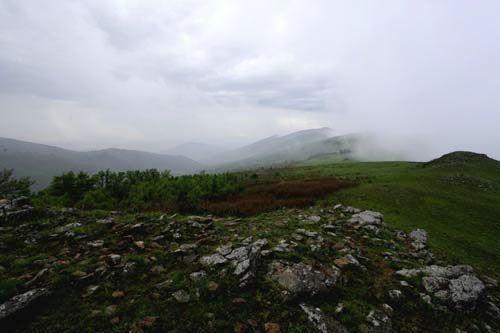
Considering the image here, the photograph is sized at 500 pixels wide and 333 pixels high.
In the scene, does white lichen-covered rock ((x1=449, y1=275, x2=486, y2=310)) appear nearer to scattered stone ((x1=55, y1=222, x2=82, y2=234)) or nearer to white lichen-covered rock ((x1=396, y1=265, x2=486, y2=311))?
white lichen-covered rock ((x1=396, y1=265, x2=486, y2=311))

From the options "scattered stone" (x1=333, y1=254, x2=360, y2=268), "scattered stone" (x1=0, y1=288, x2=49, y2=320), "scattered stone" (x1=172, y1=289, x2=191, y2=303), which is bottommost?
"scattered stone" (x1=333, y1=254, x2=360, y2=268)

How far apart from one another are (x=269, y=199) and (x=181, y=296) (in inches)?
573

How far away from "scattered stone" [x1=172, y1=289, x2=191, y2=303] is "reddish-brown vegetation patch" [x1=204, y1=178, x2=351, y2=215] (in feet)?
35.3

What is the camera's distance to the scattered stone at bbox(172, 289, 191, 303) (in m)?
5.95

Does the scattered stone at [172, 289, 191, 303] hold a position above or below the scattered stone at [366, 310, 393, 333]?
above

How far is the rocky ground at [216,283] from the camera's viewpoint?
5473mm

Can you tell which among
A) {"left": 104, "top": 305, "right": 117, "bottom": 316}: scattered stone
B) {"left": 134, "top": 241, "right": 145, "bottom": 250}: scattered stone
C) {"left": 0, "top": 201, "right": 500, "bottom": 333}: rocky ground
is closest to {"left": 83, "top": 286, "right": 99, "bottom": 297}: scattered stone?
{"left": 0, "top": 201, "right": 500, "bottom": 333}: rocky ground

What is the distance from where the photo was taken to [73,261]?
23.8 ft

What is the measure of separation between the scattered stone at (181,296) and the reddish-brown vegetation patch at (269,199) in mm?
10749

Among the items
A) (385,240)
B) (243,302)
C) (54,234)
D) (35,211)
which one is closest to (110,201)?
(35,211)

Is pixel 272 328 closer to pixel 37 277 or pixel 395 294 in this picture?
pixel 395 294

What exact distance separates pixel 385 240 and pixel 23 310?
13.2 m

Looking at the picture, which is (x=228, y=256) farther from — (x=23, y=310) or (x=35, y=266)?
(x=35, y=266)

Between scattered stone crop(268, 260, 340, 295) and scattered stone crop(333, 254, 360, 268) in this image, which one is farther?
scattered stone crop(333, 254, 360, 268)
